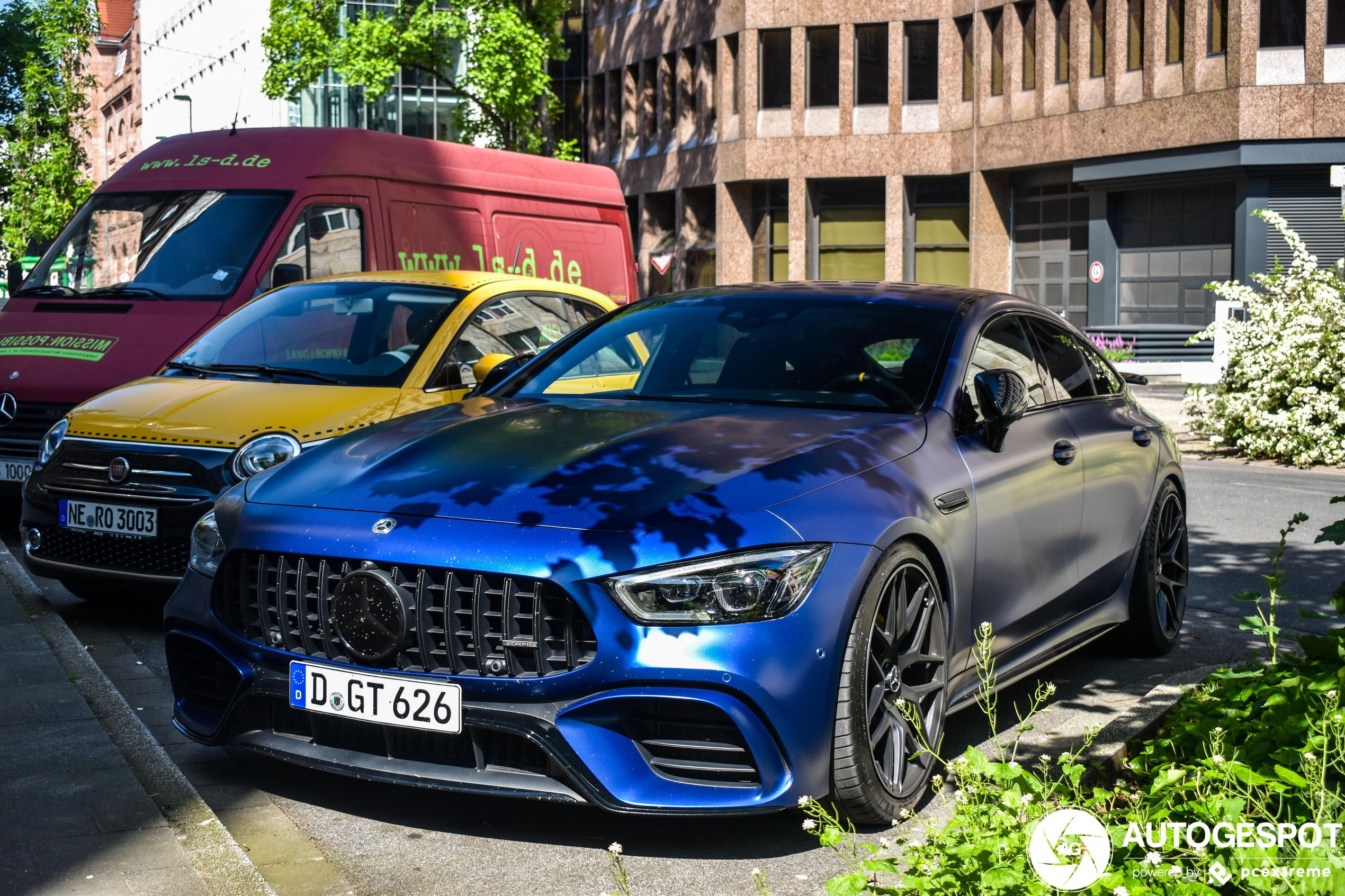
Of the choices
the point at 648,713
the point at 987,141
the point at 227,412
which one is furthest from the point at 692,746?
the point at 987,141

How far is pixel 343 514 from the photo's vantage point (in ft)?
13.2

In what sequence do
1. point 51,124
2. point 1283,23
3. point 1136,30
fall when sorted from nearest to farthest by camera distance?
point 1283,23 < point 1136,30 < point 51,124

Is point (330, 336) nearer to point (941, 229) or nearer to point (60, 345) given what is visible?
point (60, 345)

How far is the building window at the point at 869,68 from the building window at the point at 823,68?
0.58 meters

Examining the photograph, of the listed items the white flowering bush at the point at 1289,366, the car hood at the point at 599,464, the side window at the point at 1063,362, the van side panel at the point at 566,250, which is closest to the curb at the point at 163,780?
the car hood at the point at 599,464

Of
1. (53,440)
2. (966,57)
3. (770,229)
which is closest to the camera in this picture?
(53,440)

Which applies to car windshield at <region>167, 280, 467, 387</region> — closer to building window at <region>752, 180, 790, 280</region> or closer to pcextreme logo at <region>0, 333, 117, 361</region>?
pcextreme logo at <region>0, 333, 117, 361</region>

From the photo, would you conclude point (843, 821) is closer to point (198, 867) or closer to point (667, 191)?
point (198, 867)


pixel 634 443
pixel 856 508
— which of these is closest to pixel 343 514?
pixel 634 443

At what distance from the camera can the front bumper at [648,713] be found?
3.63 meters

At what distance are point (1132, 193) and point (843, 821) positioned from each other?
37021mm

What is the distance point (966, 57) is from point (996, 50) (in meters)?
1.09

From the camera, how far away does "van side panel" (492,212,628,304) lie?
13.0 metres

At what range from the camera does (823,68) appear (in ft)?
146
